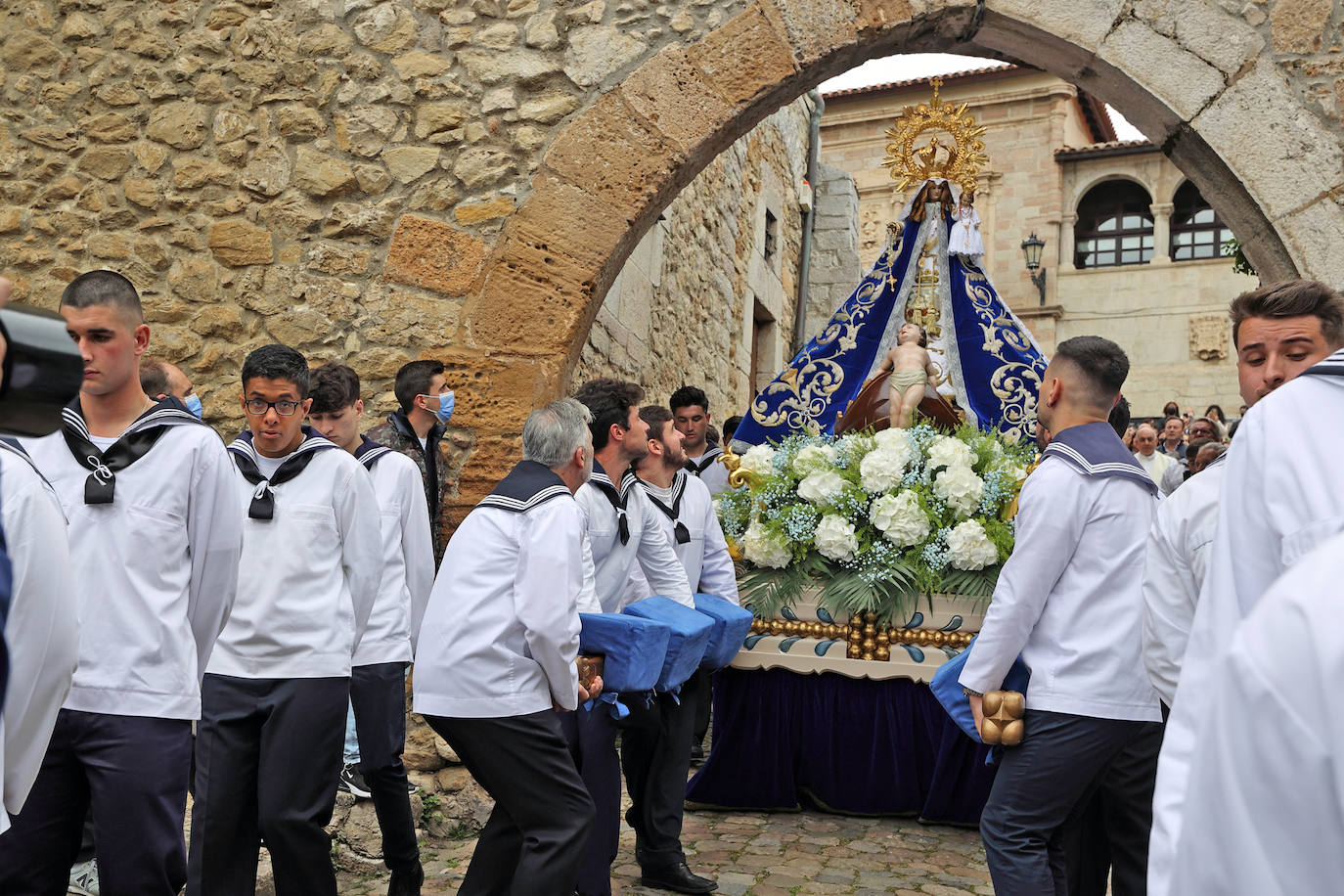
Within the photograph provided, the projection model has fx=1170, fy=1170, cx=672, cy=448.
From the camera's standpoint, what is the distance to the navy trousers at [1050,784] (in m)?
3.06

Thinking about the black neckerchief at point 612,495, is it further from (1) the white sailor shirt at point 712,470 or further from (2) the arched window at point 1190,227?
(2) the arched window at point 1190,227

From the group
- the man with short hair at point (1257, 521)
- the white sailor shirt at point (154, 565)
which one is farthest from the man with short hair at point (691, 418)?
the man with short hair at point (1257, 521)

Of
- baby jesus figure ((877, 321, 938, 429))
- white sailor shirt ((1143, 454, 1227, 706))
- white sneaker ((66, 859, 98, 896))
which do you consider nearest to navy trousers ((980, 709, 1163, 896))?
white sailor shirt ((1143, 454, 1227, 706))

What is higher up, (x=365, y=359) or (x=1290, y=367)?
(x=365, y=359)

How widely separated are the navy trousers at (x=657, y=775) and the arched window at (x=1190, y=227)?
24.9 m

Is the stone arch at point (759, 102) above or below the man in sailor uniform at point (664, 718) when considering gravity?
above

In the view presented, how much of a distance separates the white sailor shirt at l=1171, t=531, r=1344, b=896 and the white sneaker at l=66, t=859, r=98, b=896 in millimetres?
4035

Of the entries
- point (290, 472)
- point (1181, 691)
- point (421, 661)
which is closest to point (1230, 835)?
point (1181, 691)

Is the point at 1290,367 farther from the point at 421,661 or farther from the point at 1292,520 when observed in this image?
the point at 421,661

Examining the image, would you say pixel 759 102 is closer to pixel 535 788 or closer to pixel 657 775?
pixel 657 775

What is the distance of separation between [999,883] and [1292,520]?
6.21ft

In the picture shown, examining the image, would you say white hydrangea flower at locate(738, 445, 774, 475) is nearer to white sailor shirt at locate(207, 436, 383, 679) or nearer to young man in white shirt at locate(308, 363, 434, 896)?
young man in white shirt at locate(308, 363, 434, 896)

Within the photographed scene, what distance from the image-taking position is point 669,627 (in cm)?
371

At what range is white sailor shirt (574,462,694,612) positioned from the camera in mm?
4254
